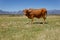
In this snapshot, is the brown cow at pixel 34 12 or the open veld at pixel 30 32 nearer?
the open veld at pixel 30 32

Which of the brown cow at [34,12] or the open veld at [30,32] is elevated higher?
the brown cow at [34,12]

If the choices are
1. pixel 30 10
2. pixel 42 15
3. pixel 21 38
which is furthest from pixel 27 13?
pixel 21 38

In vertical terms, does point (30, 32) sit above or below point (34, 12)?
below

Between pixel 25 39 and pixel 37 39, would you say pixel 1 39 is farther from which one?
pixel 37 39

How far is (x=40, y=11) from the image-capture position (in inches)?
980

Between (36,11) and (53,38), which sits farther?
(36,11)

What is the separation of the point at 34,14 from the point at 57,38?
43.8 feet

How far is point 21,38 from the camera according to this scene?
1229 centimetres

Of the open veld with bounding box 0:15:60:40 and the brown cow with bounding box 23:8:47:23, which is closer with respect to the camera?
the open veld with bounding box 0:15:60:40

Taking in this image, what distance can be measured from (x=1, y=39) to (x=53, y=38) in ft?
11.6

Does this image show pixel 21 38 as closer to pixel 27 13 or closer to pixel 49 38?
pixel 49 38

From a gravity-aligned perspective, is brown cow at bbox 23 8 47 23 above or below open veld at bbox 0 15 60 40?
above

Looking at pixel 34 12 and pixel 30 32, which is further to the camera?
pixel 34 12

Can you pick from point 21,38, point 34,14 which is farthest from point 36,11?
point 21,38
